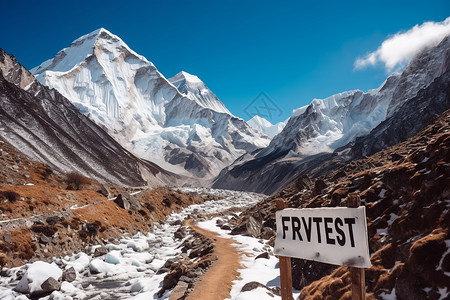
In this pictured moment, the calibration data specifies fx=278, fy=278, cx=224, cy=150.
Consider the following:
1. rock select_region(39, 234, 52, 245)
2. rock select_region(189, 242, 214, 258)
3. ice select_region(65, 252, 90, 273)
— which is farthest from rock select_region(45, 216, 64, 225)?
rock select_region(189, 242, 214, 258)

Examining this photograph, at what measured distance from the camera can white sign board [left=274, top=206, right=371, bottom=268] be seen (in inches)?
188

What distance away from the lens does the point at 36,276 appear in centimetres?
1399

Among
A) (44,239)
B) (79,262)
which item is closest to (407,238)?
→ (79,262)

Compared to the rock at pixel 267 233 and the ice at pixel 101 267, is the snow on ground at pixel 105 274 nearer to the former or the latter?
the ice at pixel 101 267

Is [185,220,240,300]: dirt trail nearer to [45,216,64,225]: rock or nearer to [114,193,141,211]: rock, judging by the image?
[45,216,64,225]: rock

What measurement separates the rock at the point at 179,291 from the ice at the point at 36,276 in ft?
22.9

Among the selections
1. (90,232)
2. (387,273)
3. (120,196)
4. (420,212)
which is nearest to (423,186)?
(420,212)

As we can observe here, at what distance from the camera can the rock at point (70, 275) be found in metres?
15.6

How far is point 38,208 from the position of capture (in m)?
23.9

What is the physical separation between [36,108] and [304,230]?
146265mm

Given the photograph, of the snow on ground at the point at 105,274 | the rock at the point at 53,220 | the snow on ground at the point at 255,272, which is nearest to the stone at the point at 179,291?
the snow on ground at the point at 105,274

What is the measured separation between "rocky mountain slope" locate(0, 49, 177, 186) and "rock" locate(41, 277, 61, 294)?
8150 cm

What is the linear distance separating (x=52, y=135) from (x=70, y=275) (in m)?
109

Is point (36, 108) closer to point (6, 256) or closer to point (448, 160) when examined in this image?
point (6, 256)
